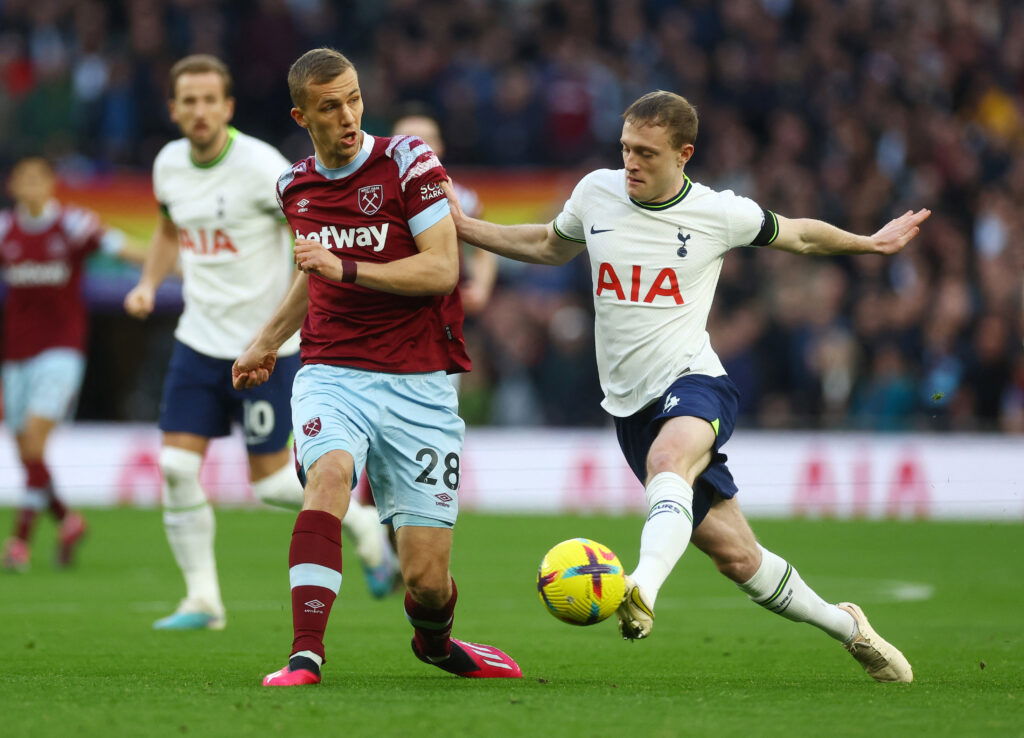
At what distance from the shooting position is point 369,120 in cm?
2161

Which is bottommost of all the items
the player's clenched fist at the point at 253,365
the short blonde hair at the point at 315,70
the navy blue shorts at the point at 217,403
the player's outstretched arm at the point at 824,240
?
the navy blue shorts at the point at 217,403

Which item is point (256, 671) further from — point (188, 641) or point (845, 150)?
point (845, 150)

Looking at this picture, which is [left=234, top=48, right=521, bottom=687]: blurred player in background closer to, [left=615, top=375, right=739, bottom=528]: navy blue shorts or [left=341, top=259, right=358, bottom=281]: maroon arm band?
[left=341, top=259, right=358, bottom=281]: maroon arm band

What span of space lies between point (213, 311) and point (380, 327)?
8.29ft

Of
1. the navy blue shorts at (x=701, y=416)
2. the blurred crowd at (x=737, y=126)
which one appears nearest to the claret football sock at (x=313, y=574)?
the navy blue shorts at (x=701, y=416)

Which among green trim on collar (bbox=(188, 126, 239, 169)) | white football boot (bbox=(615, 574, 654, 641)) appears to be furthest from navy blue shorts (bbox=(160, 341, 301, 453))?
white football boot (bbox=(615, 574, 654, 641))

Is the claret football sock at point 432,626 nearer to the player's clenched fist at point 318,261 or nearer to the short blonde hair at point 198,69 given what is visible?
the player's clenched fist at point 318,261

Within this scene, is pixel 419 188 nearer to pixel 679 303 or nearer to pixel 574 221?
pixel 574 221

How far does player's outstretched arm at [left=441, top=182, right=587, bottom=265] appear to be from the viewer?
711cm

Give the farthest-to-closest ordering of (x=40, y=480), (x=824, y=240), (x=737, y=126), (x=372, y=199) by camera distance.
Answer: (x=737, y=126), (x=40, y=480), (x=824, y=240), (x=372, y=199)

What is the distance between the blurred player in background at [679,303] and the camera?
264 inches

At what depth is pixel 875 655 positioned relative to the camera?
6.88 m

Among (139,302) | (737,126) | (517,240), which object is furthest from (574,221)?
(737,126)

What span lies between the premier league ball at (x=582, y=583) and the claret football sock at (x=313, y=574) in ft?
2.48
